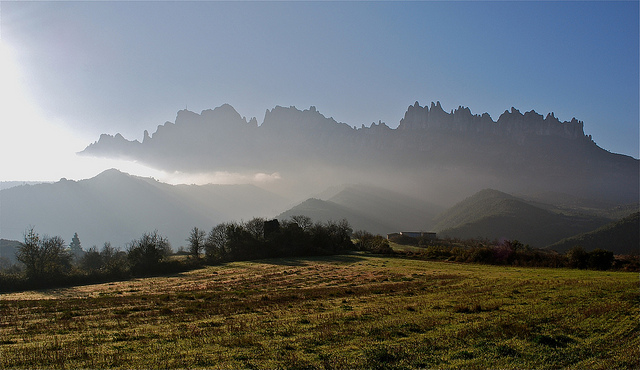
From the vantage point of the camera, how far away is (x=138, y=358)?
12055 millimetres

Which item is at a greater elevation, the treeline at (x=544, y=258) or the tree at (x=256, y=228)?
the tree at (x=256, y=228)

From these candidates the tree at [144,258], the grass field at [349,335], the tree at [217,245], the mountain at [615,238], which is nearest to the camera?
the grass field at [349,335]

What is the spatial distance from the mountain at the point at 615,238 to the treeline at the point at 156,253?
11790 cm

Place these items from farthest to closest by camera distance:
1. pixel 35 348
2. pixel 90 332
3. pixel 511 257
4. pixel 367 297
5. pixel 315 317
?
pixel 511 257 → pixel 367 297 → pixel 315 317 → pixel 90 332 → pixel 35 348

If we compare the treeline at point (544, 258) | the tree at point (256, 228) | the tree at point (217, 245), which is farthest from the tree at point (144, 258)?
the treeline at point (544, 258)

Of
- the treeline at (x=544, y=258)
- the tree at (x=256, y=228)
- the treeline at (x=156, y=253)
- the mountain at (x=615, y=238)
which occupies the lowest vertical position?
the mountain at (x=615, y=238)

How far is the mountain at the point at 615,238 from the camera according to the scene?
5640 inches

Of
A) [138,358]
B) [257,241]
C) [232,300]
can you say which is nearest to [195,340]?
[138,358]

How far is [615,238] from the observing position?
15088cm

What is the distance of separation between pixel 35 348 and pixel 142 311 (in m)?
10.3

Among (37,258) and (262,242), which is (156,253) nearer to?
(37,258)

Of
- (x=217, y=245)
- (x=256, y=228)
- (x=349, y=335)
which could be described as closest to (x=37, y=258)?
Result: (x=217, y=245)

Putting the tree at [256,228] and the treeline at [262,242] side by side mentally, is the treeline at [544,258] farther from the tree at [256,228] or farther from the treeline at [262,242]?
the tree at [256,228]

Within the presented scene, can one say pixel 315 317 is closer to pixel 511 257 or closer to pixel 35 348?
pixel 35 348
